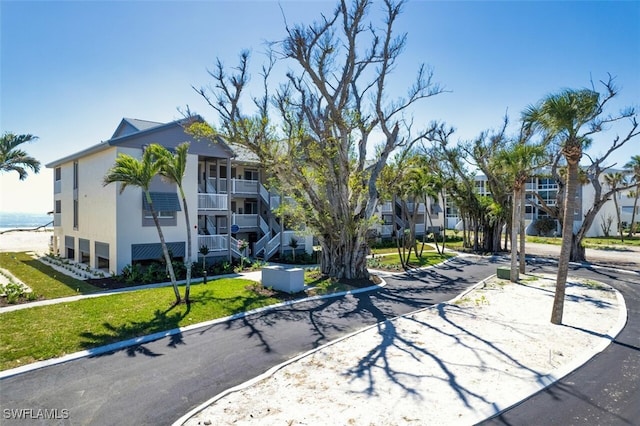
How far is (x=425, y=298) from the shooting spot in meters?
15.3

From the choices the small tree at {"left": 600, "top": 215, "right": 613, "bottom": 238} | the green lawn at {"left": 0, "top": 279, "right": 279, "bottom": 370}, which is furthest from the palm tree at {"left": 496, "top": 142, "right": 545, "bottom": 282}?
the small tree at {"left": 600, "top": 215, "right": 613, "bottom": 238}

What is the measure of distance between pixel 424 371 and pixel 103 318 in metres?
9.17

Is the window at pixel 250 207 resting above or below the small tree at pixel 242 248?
above

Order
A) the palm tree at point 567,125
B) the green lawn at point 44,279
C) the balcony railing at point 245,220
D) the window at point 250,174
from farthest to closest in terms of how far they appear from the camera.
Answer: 1. the window at point 250,174
2. the balcony railing at point 245,220
3. the green lawn at point 44,279
4. the palm tree at point 567,125

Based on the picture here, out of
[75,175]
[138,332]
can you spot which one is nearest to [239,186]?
[75,175]

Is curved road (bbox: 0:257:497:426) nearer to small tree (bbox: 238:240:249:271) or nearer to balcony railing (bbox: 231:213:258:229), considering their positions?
small tree (bbox: 238:240:249:271)

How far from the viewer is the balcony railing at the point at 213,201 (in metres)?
21.9

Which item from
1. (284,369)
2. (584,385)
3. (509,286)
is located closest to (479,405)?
(584,385)

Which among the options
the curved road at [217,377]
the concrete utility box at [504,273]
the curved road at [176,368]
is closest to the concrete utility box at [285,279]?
the curved road at [176,368]

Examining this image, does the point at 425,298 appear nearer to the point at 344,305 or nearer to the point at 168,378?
the point at 344,305

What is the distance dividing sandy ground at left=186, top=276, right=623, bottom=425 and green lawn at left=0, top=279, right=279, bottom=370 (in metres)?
4.61

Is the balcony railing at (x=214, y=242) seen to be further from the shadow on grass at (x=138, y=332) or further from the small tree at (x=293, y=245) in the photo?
the shadow on grass at (x=138, y=332)
